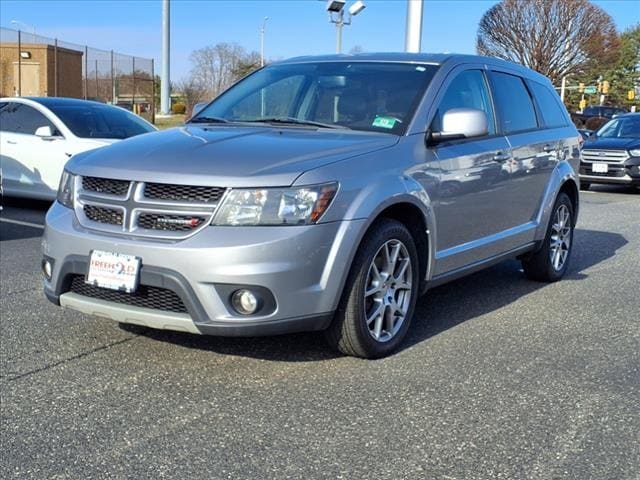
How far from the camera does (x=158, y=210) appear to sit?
12.7 feet

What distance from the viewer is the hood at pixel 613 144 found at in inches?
596

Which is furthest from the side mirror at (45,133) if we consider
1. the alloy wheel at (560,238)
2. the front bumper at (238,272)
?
the alloy wheel at (560,238)

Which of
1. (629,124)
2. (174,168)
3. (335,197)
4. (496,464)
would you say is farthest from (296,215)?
(629,124)

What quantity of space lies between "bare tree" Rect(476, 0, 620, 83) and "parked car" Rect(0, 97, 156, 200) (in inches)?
1783

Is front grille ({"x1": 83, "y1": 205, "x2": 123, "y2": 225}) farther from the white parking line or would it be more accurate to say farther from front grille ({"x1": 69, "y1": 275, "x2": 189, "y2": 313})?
the white parking line

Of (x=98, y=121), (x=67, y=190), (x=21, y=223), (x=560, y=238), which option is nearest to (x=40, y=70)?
(x=98, y=121)

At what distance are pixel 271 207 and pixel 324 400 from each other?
964mm

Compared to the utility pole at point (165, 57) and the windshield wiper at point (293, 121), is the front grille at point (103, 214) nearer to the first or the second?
the windshield wiper at point (293, 121)

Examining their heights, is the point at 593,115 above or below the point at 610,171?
above

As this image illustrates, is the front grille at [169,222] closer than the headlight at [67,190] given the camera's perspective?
Yes

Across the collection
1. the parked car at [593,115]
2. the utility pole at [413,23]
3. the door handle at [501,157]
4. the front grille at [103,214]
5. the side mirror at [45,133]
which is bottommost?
the front grille at [103,214]

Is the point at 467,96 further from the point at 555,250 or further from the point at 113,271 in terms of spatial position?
the point at 113,271

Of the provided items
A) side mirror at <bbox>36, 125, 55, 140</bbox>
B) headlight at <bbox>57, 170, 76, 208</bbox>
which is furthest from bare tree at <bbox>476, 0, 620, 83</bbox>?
headlight at <bbox>57, 170, 76, 208</bbox>

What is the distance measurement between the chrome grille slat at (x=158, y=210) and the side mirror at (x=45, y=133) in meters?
6.13
